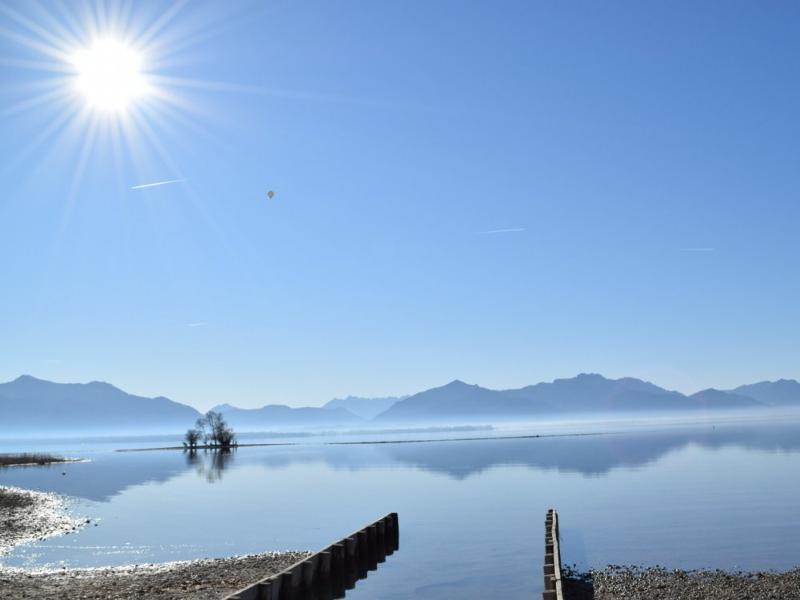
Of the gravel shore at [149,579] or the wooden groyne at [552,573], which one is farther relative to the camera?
the gravel shore at [149,579]

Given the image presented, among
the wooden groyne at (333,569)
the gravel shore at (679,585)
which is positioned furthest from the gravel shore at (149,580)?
the gravel shore at (679,585)

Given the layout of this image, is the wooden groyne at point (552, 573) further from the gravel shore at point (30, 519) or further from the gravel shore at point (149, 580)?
the gravel shore at point (30, 519)

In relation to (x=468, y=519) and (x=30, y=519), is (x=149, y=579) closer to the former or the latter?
(x=468, y=519)

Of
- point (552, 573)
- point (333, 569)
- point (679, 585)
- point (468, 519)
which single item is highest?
point (552, 573)

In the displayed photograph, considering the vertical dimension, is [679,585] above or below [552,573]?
below

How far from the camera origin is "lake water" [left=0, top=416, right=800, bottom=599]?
36.5 m

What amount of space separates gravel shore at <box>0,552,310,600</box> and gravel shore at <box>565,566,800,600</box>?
13.7 metres

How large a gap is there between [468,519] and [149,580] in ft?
87.2

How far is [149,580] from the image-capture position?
3142cm

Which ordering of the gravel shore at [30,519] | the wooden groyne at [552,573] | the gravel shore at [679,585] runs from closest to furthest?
the wooden groyne at [552,573], the gravel shore at [679,585], the gravel shore at [30,519]

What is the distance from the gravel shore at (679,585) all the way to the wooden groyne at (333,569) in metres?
10.0

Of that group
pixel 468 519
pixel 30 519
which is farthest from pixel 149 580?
pixel 30 519

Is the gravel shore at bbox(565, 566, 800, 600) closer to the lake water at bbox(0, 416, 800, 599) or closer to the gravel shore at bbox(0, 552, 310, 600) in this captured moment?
the lake water at bbox(0, 416, 800, 599)

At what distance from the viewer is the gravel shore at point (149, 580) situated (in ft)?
92.2
